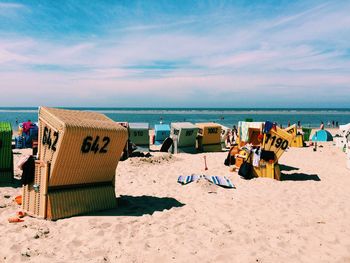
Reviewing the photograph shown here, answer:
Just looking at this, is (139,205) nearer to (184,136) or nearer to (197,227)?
(197,227)

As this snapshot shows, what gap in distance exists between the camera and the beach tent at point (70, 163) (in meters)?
8.51

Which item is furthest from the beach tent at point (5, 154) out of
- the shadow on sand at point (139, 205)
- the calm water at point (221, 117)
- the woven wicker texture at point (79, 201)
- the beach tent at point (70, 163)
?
the calm water at point (221, 117)

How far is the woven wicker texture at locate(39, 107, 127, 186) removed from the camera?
841 cm

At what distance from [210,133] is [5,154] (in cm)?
1544

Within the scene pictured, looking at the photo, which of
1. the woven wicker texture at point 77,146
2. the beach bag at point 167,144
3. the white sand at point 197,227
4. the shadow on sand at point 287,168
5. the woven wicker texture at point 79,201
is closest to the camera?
the white sand at point 197,227

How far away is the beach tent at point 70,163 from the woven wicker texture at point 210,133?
15.6m

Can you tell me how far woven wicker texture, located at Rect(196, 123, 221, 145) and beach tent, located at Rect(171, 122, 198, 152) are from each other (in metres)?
0.74

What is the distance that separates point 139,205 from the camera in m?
10.6

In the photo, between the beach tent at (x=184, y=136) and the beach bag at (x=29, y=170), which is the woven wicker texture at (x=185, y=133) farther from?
the beach bag at (x=29, y=170)

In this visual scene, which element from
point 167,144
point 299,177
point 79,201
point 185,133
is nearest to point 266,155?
point 299,177

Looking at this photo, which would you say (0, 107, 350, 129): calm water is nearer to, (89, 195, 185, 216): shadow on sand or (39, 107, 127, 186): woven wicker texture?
(89, 195, 185, 216): shadow on sand

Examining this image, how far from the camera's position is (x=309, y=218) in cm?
977

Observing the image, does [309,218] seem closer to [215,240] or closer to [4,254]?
[215,240]

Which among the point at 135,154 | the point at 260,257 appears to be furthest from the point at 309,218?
the point at 135,154
